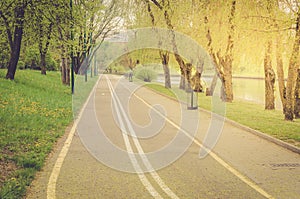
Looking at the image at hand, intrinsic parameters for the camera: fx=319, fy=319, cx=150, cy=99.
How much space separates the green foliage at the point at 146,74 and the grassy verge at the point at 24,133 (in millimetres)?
38955

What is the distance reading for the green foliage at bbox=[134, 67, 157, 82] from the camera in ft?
181

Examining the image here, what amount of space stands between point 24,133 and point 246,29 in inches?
389

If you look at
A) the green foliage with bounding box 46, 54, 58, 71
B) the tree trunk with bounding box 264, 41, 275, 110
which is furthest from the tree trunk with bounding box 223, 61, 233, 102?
the green foliage with bounding box 46, 54, 58, 71

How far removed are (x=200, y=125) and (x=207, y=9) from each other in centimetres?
782

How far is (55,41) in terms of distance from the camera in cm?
2242

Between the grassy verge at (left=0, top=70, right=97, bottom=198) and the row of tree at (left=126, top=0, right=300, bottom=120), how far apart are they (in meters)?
8.81

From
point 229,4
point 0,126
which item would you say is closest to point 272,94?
→ point 229,4

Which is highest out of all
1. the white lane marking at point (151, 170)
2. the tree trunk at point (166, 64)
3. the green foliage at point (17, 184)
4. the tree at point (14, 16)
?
the tree at point (14, 16)

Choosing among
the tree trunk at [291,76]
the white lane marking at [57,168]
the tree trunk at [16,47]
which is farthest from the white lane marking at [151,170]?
the tree trunk at [16,47]

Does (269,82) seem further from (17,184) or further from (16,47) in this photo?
(17,184)

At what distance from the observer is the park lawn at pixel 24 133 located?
600cm

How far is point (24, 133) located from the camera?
30.6 feet

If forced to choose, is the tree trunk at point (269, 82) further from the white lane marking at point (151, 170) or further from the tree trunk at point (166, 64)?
the tree trunk at point (166, 64)

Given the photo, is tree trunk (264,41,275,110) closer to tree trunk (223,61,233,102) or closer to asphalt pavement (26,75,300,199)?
tree trunk (223,61,233,102)
